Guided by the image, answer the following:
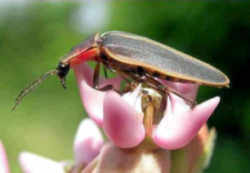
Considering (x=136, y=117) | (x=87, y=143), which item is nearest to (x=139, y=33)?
(x=87, y=143)

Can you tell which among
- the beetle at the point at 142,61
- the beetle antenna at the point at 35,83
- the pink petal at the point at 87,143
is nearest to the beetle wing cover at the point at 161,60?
the beetle at the point at 142,61

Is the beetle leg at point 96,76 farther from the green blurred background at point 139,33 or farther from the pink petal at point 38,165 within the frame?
the green blurred background at point 139,33

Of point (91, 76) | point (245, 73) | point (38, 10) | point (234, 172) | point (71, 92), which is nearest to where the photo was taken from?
point (91, 76)

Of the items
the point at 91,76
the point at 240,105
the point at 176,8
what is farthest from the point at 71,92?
the point at 91,76

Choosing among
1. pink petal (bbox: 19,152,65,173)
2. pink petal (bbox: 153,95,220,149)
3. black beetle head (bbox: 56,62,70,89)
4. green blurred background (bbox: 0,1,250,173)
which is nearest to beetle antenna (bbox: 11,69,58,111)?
black beetle head (bbox: 56,62,70,89)

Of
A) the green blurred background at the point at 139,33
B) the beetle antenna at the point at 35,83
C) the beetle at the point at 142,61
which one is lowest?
the green blurred background at the point at 139,33

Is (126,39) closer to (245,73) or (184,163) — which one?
(184,163)
